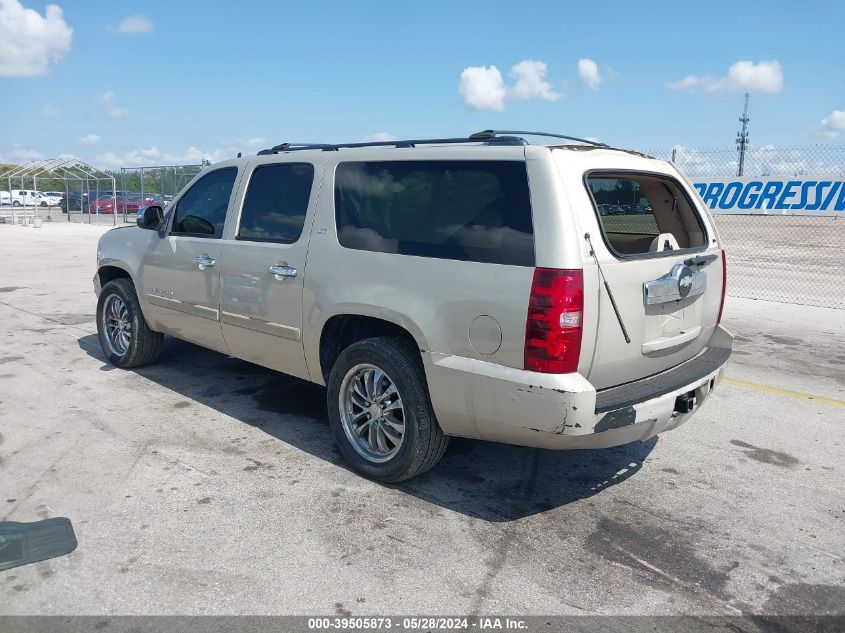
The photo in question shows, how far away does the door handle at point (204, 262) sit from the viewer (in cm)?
497

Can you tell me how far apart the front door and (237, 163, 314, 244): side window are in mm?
290

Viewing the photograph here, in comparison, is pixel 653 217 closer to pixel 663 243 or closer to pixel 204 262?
pixel 663 243

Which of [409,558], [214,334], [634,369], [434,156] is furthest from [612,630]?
[214,334]

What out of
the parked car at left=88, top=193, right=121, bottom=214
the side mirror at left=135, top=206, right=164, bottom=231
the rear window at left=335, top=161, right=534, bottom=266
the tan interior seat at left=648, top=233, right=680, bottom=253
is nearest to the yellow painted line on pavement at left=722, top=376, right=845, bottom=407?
the tan interior seat at left=648, top=233, right=680, bottom=253

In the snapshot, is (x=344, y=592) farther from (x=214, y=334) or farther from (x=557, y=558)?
(x=214, y=334)

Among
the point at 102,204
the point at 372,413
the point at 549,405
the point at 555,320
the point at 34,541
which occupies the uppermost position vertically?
the point at 102,204

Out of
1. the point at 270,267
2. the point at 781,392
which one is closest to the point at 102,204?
the point at 270,267

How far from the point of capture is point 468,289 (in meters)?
3.38

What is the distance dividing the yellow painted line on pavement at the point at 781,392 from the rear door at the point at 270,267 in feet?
13.2

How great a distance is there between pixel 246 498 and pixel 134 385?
2.55 meters

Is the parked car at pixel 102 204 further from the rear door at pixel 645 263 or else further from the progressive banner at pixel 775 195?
the rear door at pixel 645 263

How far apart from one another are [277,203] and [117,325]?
268cm

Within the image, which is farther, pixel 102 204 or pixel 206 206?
pixel 102 204

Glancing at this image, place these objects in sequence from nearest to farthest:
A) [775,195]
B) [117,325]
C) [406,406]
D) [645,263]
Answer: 1. [645,263]
2. [406,406]
3. [117,325]
4. [775,195]
